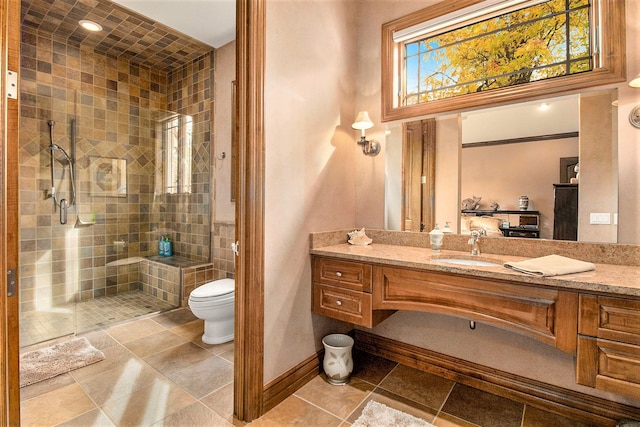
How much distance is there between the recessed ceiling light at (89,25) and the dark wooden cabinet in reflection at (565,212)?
4025 mm

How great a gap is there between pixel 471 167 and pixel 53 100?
3.83 metres

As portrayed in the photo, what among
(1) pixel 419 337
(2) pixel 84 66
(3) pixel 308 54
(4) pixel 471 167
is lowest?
(1) pixel 419 337

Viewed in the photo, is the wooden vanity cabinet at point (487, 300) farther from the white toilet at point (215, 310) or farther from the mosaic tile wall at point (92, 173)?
the mosaic tile wall at point (92, 173)

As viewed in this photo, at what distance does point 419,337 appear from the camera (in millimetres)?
2146

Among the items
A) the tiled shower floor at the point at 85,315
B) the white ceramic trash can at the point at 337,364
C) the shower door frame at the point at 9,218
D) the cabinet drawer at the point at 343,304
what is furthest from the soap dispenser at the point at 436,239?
the tiled shower floor at the point at 85,315

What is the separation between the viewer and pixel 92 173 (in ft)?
10.6

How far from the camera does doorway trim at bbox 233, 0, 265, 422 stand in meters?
1.60

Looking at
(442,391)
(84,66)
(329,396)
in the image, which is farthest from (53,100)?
(442,391)

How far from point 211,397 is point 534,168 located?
2395 mm

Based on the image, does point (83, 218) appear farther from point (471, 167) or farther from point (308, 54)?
point (471, 167)

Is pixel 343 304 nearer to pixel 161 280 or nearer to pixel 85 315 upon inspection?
pixel 161 280

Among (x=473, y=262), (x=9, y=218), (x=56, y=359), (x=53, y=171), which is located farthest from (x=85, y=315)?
(x=473, y=262)

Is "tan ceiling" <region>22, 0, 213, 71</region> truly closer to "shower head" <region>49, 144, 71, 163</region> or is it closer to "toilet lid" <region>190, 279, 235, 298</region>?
"shower head" <region>49, 144, 71, 163</region>

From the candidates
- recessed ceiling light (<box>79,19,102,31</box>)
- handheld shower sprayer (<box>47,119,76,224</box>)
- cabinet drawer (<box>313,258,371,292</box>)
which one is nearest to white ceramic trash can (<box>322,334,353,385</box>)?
cabinet drawer (<box>313,258,371,292</box>)
